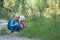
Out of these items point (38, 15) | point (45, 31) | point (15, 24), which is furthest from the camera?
point (38, 15)

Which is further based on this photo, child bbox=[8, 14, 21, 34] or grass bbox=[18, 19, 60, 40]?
child bbox=[8, 14, 21, 34]

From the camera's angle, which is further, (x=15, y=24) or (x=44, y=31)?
(x=15, y=24)

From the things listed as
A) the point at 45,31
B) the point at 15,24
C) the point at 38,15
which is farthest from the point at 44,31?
the point at 38,15

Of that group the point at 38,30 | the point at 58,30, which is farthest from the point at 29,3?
the point at 58,30

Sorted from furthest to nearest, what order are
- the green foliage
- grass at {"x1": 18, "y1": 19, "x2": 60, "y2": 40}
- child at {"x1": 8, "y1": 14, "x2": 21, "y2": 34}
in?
child at {"x1": 8, "y1": 14, "x2": 21, "y2": 34}
the green foliage
grass at {"x1": 18, "y1": 19, "x2": 60, "y2": 40}

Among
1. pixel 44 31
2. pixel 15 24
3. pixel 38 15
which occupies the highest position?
pixel 38 15

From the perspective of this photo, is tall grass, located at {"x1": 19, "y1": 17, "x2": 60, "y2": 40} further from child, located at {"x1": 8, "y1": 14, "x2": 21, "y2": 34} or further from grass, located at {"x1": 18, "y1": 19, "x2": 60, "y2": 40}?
Answer: child, located at {"x1": 8, "y1": 14, "x2": 21, "y2": 34}

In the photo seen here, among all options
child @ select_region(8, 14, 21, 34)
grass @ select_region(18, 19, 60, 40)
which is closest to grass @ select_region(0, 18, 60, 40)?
grass @ select_region(18, 19, 60, 40)

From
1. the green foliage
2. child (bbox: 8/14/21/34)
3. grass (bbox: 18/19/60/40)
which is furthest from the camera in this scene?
child (bbox: 8/14/21/34)

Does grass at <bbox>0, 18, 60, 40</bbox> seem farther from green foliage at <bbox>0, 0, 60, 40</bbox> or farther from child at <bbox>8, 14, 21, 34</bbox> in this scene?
child at <bbox>8, 14, 21, 34</bbox>

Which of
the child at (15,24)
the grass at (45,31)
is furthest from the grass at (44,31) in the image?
the child at (15,24)

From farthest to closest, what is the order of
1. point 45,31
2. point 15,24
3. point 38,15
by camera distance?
point 38,15
point 15,24
point 45,31

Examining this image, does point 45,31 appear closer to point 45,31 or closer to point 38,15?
point 45,31

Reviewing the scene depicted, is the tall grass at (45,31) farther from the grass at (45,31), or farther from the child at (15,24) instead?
the child at (15,24)
